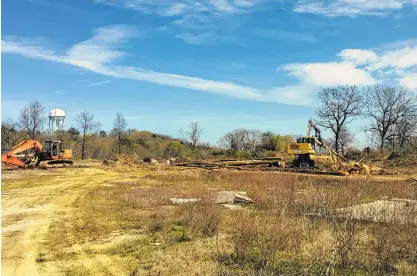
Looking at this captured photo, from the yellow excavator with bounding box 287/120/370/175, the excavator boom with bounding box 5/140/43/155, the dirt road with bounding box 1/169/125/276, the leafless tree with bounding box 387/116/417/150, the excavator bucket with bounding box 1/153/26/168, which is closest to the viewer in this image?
the dirt road with bounding box 1/169/125/276

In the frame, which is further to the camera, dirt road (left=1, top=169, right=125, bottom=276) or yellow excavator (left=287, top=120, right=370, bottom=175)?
yellow excavator (left=287, top=120, right=370, bottom=175)

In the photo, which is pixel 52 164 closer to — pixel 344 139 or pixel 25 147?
pixel 25 147

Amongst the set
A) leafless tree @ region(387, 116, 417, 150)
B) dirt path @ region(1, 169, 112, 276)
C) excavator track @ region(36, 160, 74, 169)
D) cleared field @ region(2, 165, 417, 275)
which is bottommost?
dirt path @ region(1, 169, 112, 276)

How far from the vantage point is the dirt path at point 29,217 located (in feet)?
26.0

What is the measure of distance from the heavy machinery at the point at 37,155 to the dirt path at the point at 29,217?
11.8 metres

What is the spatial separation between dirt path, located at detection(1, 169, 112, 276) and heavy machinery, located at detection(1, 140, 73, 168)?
38.8 ft

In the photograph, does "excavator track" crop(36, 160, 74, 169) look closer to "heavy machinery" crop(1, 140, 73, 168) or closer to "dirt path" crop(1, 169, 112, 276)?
"heavy machinery" crop(1, 140, 73, 168)

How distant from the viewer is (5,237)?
10.4 meters

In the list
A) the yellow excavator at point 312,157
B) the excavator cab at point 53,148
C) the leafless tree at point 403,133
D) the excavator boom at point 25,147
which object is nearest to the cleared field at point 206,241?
the yellow excavator at point 312,157

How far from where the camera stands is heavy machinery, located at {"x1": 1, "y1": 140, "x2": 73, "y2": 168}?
3641 centimetres

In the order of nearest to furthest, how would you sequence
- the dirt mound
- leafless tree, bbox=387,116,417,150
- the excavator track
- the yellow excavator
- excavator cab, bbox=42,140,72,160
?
the yellow excavator
the excavator track
excavator cab, bbox=42,140,72,160
the dirt mound
leafless tree, bbox=387,116,417,150

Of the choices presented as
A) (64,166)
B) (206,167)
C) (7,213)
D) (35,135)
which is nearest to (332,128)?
(206,167)

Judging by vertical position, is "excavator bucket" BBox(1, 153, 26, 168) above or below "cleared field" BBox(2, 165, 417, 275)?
above

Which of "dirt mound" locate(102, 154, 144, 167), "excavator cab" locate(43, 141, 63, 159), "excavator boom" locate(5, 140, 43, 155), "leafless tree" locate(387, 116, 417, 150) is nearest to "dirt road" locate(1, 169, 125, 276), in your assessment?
"excavator boom" locate(5, 140, 43, 155)
